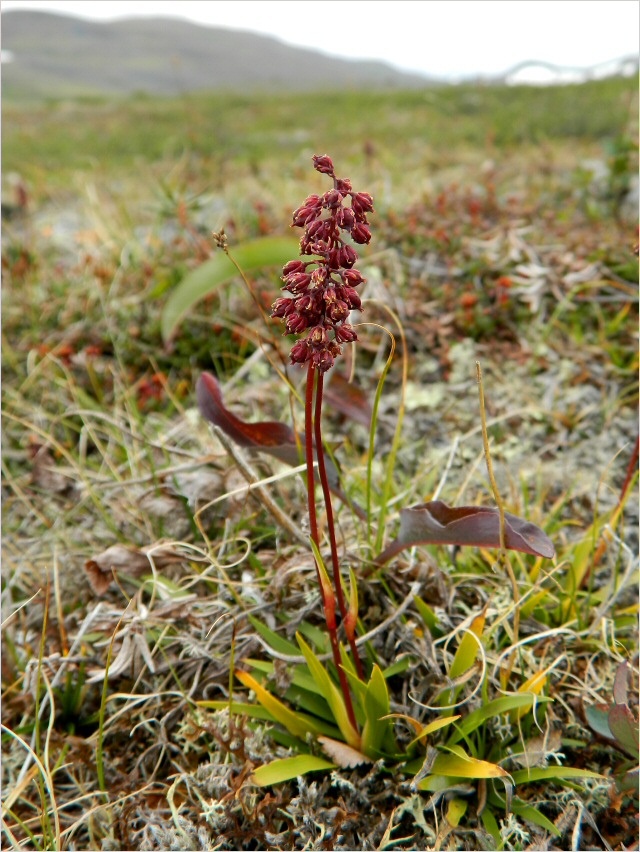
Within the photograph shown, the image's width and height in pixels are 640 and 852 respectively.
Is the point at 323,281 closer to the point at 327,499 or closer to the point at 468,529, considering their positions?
the point at 327,499

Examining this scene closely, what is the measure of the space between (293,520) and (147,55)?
418 ft

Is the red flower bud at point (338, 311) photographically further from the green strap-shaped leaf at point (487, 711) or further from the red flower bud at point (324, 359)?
the green strap-shaped leaf at point (487, 711)

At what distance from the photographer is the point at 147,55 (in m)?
111

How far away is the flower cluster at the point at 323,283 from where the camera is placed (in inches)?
44.4

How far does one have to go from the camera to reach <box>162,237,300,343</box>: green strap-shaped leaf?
293cm

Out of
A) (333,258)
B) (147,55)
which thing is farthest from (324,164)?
(147,55)

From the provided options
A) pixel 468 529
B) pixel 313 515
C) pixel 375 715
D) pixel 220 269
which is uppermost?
pixel 220 269

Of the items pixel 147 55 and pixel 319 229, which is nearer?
pixel 319 229

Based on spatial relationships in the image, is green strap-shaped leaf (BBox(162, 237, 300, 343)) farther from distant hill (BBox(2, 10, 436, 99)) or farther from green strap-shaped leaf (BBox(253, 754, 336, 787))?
distant hill (BBox(2, 10, 436, 99))

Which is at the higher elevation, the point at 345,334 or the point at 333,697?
the point at 345,334

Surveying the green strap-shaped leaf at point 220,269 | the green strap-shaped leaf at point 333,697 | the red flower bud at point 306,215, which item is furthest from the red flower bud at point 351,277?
the green strap-shaped leaf at point 220,269

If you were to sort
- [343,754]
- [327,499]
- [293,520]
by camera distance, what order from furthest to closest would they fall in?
[293,520], [343,754], [327,499]

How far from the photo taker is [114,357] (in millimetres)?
3451

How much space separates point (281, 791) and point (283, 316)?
117cm
